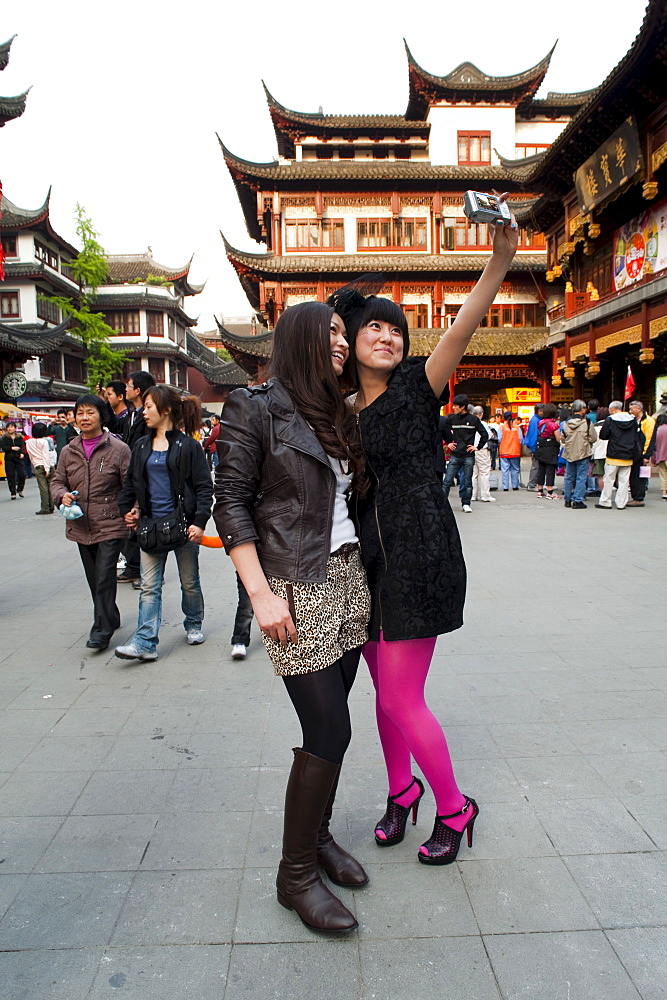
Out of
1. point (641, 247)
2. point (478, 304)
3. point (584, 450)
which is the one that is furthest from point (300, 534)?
point (641, 247)

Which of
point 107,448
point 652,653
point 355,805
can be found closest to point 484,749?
point 355,805

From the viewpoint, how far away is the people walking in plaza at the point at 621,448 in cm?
1112

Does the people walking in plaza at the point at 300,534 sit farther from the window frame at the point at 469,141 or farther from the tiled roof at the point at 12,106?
the window frame at the point at 469,141

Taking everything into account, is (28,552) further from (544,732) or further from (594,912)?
(594,912)

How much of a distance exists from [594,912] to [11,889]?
1.73m

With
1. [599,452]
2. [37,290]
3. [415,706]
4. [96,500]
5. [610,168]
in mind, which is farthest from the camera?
[37,290]

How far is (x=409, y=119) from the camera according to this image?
107 feet

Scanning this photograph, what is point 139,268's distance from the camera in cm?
5019

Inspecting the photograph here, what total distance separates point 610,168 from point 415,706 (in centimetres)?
1872

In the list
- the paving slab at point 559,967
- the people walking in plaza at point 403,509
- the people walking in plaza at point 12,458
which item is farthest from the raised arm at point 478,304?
the people walking in plaza at point 12,458

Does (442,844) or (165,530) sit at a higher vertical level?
(165,530)

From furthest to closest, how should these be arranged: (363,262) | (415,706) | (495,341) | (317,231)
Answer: (317,231), (363,262), (495,341), (415,706)

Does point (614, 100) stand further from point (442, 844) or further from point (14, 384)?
point (14, 384)

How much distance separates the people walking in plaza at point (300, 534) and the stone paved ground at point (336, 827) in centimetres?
25
